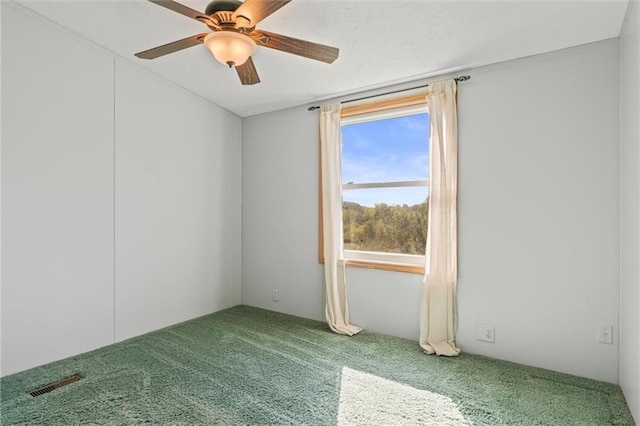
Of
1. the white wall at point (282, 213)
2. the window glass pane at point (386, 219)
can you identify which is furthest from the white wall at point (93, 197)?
the window glass pane at point (386, 219)

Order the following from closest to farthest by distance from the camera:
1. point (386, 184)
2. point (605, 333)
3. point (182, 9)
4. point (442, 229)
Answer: point (182, 9) → point (605, 333) → point (442, 229) → point (386, 184)

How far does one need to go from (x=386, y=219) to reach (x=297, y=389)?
173 centimetres

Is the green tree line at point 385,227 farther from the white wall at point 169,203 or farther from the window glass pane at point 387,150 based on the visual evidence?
the white wall at point 169,203

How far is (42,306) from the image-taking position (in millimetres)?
2295

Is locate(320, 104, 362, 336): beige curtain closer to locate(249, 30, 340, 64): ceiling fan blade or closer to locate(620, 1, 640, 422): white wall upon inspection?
locate(249, 30, 340, 64): ceiling fan blade

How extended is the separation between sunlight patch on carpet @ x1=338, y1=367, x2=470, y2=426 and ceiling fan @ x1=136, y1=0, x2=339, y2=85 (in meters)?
2.07

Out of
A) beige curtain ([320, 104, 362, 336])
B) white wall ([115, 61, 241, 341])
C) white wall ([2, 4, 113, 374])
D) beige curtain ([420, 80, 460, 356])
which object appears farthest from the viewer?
beige curtain ([320, 104, 362, 336])

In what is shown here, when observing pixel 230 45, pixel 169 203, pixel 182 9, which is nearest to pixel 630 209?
pixel 230 45

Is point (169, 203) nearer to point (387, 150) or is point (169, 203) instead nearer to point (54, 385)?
point (54, 385)

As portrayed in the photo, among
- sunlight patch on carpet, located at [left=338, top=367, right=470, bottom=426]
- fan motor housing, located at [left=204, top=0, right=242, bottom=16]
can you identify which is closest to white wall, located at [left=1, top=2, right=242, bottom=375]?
fan motor housing, located at [left=204, top=0, right=242, bottom=16]

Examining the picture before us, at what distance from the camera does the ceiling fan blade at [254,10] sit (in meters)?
1.57

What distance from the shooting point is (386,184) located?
318cm

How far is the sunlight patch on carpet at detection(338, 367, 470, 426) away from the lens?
5.90 feet

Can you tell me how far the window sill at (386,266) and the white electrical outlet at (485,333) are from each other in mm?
601
